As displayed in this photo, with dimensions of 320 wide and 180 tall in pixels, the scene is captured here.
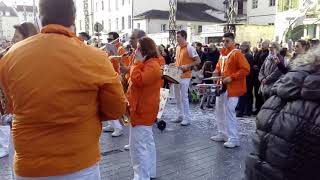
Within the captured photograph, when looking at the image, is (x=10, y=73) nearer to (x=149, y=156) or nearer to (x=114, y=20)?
(x=149, y=156)

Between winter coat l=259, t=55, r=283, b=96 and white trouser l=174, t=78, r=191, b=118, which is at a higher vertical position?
winter coat l=259, t=55, r=283, b=96

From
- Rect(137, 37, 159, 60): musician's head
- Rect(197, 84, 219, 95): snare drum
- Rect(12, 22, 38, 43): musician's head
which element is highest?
Rect(12, 22, 38, 43): musician's head

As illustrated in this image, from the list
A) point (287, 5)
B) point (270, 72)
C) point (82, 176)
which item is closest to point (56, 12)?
point (82, 176)

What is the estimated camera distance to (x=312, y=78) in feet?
6.22

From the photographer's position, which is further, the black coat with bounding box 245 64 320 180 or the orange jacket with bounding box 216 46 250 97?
the orange jacket with bounding box 216 46 250 97

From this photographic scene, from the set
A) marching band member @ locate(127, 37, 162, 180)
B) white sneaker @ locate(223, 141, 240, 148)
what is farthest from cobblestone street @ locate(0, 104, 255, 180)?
marching band member @ locate(127, 37, 162, 180)

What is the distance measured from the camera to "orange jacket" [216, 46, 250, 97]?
22.3ft

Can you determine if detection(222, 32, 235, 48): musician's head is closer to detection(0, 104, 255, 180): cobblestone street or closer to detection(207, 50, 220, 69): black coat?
detection(0, 104, 255, 180): cobblestone street

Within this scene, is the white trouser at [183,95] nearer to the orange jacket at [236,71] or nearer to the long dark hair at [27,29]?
the orange jacket at [236,71]

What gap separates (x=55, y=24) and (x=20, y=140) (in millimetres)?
731

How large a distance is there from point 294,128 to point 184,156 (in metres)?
4.51

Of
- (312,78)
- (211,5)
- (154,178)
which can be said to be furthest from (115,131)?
(211,5)

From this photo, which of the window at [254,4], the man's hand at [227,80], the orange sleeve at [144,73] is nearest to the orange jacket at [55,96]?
the orange sleeve at [144,73]

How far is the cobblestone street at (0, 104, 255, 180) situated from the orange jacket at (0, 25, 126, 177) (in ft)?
9.78
